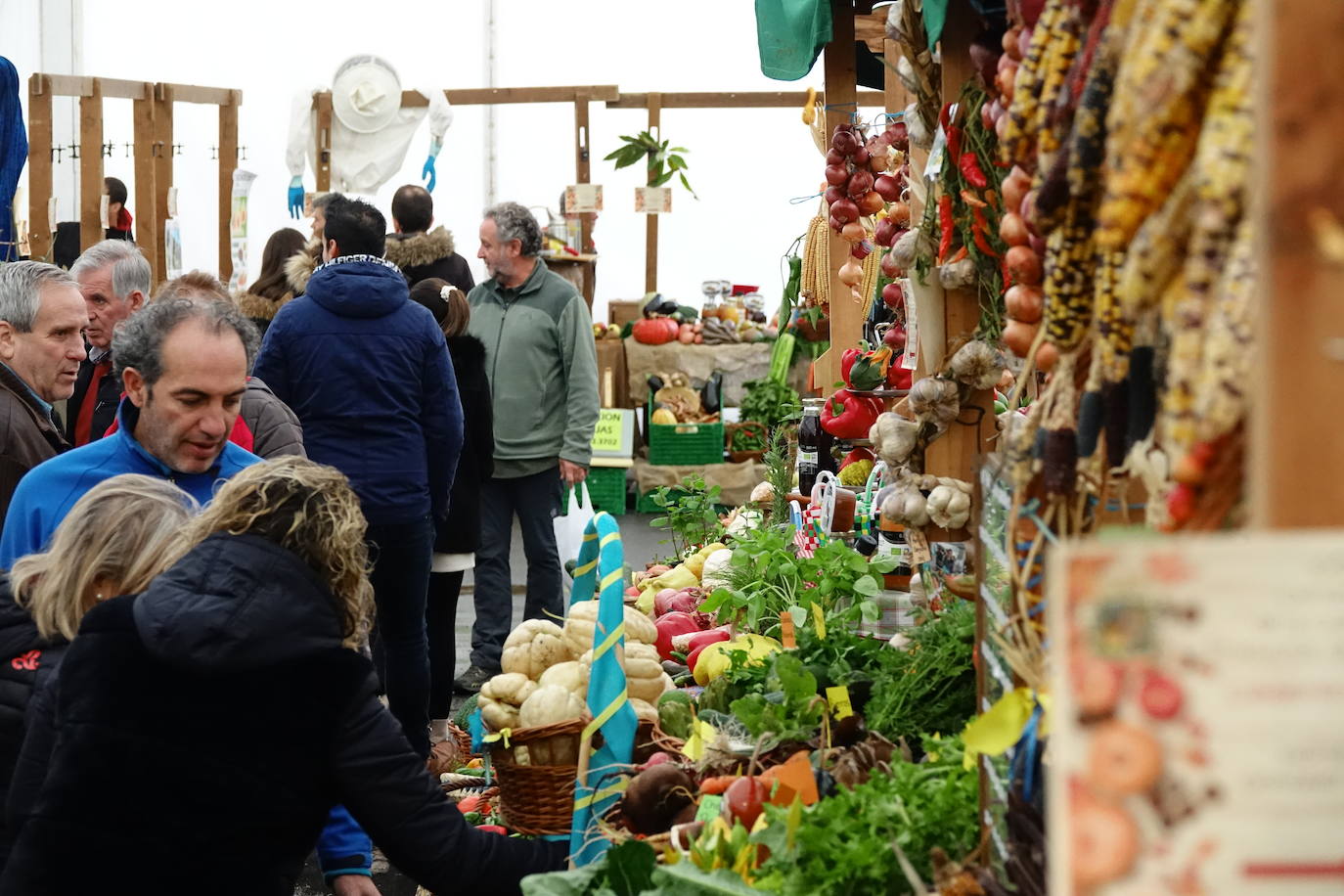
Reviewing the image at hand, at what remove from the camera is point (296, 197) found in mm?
10523

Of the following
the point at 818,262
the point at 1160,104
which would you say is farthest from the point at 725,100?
the point at 1160,104

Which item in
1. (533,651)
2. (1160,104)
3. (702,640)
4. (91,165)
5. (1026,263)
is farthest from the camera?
(91,165)

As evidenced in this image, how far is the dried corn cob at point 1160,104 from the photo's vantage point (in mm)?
997

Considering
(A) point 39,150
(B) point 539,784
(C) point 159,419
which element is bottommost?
(B) point 539,784

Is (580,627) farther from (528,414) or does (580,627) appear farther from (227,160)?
(227,160)

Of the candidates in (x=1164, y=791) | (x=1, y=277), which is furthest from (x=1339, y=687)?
(x=1, y=277)

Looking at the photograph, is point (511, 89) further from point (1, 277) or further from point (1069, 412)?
point (1069, 412)

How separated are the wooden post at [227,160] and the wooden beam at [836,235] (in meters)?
6.08

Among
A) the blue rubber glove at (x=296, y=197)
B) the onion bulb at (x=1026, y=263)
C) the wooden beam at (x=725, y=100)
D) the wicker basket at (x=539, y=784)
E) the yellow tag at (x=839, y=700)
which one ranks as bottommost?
the wicker basket at (x=539, y=784)

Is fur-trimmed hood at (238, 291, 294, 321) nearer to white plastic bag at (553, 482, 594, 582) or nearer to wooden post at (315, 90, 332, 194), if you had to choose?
white plastic bag at (553, 482, 594, 582)

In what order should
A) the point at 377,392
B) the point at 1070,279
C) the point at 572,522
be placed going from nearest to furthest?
the point at 1070,279 < the point at 377,392 < the point at 572,522

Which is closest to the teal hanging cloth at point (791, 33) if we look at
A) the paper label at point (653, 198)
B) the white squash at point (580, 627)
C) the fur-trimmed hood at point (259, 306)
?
the white squash at point (580, 627)

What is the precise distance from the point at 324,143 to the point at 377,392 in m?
6.96

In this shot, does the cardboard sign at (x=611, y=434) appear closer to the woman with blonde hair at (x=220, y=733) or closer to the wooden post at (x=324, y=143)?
the wooden post at (x=324, y=143)
